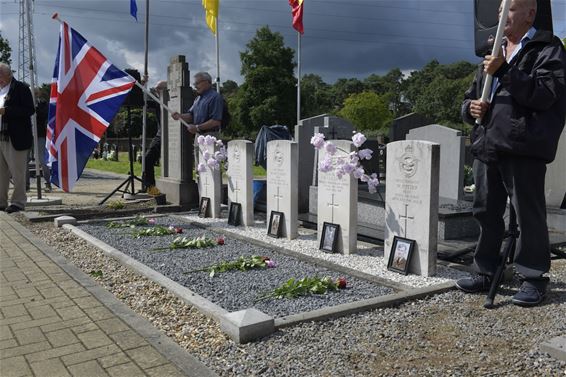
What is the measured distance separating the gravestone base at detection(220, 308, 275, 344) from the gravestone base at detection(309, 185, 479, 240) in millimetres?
3502

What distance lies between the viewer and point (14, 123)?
8.20 meters

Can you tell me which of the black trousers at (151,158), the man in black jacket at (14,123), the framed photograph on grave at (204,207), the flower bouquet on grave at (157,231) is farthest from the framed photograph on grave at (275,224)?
the black trousers at (151,158)

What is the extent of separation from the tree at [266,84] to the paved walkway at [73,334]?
4451 cm

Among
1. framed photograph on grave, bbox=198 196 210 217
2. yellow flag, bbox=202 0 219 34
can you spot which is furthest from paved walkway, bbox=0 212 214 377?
yellow flag, bbox=202 0 219 34

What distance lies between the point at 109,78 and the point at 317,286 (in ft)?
16.7

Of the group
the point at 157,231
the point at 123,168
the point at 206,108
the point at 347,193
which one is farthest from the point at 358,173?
the point at 123,168

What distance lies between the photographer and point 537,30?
3.78 m

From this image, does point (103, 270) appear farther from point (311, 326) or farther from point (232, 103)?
point (232, 103)

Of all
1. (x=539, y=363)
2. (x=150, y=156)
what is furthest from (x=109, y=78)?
(x=539, y=363)

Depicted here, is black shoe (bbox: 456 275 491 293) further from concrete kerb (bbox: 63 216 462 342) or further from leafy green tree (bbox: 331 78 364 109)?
leafy green tree (bbox: 331 78 364 109)

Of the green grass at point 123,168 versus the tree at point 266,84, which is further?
the tree at point 266,84

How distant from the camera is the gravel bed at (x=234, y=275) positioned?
4.08 meters

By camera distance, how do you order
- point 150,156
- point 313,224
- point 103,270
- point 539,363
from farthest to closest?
1. point 150,156
2. point 313,224
3. point 103,270
4. point 539,363

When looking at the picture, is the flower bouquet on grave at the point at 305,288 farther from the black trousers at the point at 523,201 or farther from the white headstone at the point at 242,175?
the white headstone at the point at 242,175
